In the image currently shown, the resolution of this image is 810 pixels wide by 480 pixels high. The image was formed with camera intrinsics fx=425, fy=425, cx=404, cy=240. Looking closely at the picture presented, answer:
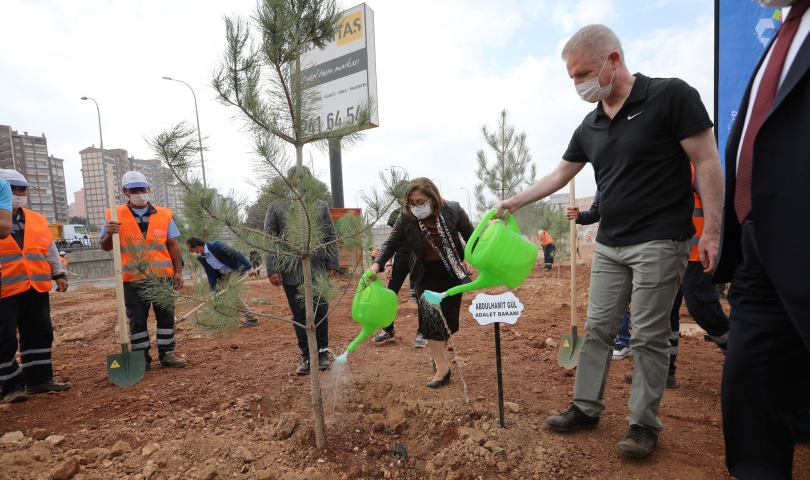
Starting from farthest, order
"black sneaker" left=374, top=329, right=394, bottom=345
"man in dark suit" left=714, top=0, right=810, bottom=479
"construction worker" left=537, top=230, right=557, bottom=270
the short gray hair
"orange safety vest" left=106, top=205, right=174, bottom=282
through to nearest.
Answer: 1. "construction worker" left=537, top=230, right=557, bottom=270
2. "black sneaker" left=374, top=329, right=394, bottom=345
3. "orange safety vest" left=106, top=205, right=174, bottom=282
4. the short gray hair
5. "man in dark suit" left=714, top=0, right=810, bottom=479

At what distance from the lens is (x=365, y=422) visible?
262cm

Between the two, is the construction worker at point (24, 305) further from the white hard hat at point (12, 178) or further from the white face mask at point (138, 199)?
the white face mask at point (138, 199)

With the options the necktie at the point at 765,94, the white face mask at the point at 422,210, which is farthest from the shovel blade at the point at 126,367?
the necktie at the point at 765,94

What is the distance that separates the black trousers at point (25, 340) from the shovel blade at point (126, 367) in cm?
48

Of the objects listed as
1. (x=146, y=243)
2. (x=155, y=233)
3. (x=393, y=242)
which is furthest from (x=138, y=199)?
(x=393, y=242)

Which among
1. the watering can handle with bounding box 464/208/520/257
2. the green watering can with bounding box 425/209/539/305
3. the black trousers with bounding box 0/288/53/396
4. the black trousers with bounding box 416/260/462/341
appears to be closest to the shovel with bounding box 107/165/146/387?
the black trousers with bounding box 0/288/53/396

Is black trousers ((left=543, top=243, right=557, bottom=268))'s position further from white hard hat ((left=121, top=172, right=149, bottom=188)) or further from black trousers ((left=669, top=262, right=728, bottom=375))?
white hard hat ((left=121, top=172, right=149, bottom=188))

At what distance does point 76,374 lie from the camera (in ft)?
12.8

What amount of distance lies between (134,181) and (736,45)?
17.1ft

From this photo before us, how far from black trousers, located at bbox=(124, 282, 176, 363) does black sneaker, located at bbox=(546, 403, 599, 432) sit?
3.32 m

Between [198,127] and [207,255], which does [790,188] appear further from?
[207,255]

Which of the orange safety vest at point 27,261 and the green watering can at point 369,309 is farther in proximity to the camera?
the orange safety vest at point 27,261

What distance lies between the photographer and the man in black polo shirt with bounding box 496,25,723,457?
1.80 meters

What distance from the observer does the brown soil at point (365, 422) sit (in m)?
1.96
